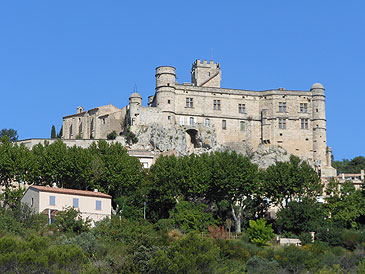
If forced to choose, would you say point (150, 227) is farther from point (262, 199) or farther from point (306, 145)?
point (306, 145)

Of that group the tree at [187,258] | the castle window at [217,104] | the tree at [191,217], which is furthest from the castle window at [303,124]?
the tree at [187,258]

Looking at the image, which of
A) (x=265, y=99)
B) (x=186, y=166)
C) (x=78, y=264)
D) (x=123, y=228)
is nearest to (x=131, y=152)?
(x=186, y=166)

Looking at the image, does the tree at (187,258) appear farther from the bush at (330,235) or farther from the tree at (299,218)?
the tree at (299,218)

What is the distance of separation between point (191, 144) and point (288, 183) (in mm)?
26478

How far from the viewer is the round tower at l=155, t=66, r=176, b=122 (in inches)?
3322

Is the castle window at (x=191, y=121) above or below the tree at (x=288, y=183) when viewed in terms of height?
above

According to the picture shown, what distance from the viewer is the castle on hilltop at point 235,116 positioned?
3386 inches

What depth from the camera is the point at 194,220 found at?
55250mm

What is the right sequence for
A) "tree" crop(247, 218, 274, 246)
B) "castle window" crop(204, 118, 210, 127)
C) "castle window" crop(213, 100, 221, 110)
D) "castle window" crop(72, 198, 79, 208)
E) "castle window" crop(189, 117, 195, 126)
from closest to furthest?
1. "tree" crop(247, 218, 274, 246)
2. "castle window" crop(72, 198, 79, 208)
3. "castle window" crop(189, 117, 195, 126)
4. "castle window" crop(204, 118, 210, 127)
5. "castle window" crop(213, 100, 221, 110)

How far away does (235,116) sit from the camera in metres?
89.1

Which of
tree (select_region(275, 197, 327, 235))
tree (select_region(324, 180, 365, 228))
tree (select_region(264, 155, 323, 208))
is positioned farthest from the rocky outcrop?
tree (select_region(275, 197, 327, 235))

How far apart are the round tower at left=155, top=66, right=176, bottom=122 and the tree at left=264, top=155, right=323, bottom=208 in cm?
2353

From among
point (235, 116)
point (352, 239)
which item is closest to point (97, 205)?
point (352, 239)

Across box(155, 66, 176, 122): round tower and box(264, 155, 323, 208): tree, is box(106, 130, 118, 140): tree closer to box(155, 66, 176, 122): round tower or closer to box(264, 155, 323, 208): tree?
box(155, 66, 176, 122): round tower
